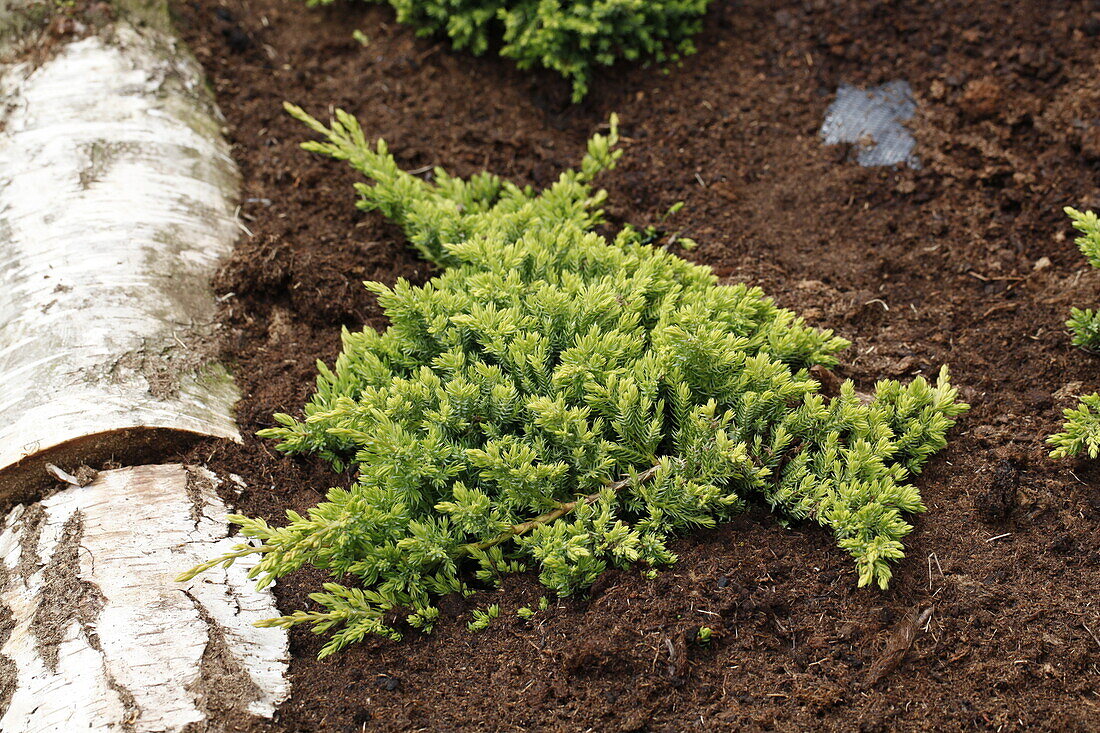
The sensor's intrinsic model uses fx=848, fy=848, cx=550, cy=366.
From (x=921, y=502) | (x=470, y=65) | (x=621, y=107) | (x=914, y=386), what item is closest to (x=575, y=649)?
(x=921, y=502)

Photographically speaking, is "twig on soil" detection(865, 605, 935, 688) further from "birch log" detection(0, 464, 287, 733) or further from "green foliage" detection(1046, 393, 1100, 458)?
"birch log" detection(0, 464, 287, 733)

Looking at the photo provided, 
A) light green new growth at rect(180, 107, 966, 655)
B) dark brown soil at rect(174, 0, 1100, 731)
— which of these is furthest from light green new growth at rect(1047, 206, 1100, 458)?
light green new growth at rect(180, 107, 966, 655)

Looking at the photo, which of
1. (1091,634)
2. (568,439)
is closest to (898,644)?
(1091,634)

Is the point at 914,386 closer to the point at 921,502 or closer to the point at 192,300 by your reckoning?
the point at 921,502

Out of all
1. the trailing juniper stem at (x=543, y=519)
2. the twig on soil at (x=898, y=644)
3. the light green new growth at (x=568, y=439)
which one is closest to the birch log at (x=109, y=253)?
the light green new growth at (x=568, y=439)

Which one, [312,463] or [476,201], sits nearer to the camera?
[312,463]

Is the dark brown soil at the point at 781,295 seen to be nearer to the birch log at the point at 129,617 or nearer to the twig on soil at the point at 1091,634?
the twig on soil at the point at 1091,634
